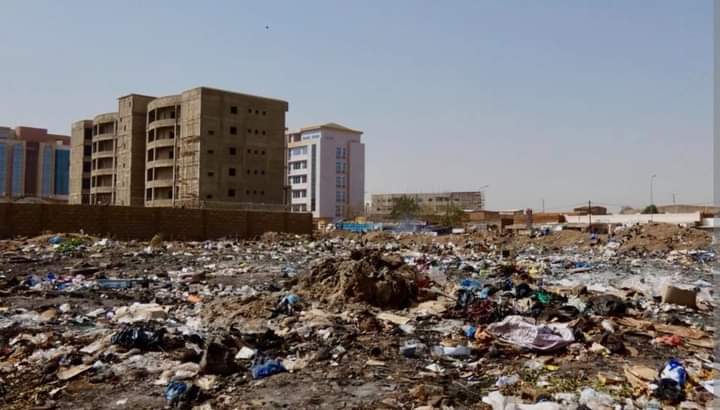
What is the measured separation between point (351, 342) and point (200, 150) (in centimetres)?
4050

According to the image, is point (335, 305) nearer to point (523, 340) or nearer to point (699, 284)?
point (523, 340)

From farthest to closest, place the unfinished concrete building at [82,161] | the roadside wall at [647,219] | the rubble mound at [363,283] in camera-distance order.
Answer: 1. the unfinished concrete building at [82,161]
2. the roadside wall at [647,219]
3. the rubble mound at [363,283]

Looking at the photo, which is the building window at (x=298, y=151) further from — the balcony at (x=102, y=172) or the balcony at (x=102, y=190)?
the balcony at (x=102, y=190)

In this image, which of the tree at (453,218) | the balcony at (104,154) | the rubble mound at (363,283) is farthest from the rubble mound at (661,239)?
the balcony at (104,154)

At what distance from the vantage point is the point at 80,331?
6918 mm

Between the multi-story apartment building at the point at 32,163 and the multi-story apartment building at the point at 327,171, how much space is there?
31554mm

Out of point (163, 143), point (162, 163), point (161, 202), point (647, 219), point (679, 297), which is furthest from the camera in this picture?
point (647, 219)

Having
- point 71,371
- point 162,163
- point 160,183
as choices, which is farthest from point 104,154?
point 71,371

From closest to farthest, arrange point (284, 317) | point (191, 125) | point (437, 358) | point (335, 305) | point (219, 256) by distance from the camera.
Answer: point (437, 358)
point (284, 317)
point (335, 305)
point (219, 256)
point (191, 125)

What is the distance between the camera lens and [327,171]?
7738cm

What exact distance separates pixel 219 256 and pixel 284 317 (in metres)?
10.6

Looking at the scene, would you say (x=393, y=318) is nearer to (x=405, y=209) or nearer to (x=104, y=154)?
(x=104, y=154)

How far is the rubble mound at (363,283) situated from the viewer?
8445 millimetres

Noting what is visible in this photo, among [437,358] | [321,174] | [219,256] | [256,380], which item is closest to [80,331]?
[256,380]
